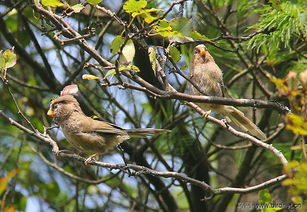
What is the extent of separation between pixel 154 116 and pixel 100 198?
4.24 feet

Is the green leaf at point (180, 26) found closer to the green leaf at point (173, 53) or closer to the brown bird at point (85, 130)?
the green leaf at point (173, 53)

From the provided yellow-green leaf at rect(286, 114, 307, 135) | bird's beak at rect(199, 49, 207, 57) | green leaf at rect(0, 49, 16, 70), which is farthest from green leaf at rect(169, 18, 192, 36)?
bird's beak at rect(199, 49, 207, 57)

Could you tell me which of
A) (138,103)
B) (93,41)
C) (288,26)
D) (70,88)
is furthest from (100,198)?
(288,26)

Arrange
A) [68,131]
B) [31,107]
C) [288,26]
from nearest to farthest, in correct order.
→ [288,26]
[68,131]
[31,107]

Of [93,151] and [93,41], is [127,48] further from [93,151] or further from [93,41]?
[93,41]

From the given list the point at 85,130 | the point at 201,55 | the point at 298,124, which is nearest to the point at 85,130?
the point at 85,130

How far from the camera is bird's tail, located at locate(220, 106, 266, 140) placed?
414cm

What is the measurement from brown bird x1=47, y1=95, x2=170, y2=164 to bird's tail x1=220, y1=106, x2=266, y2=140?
987 mm

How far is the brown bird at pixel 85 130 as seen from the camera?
12.9 ft

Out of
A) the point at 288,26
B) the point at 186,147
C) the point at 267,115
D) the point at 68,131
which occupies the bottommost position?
the point at 186,147

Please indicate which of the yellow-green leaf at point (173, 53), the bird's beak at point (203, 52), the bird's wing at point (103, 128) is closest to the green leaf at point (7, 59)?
the yellow-green leaf at point (173, 53)

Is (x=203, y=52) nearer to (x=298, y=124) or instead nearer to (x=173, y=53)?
(x=173, y=53)

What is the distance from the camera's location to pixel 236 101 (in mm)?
2803

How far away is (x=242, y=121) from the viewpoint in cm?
435
